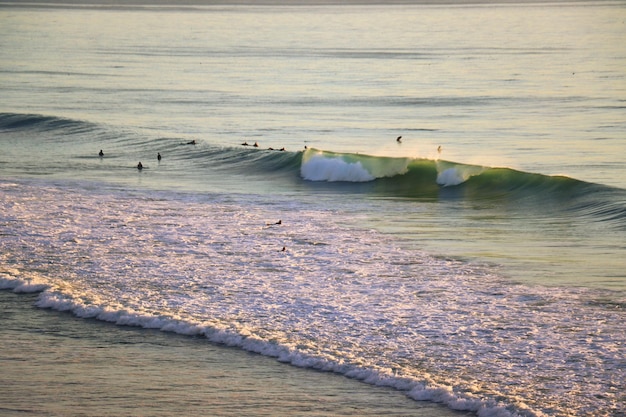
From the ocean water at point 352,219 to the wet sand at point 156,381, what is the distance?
346 mm

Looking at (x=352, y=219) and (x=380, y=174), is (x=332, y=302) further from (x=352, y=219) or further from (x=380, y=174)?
(x=380, y=174)

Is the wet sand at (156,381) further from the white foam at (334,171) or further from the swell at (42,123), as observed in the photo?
the swell at (42,123)

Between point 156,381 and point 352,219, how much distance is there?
380 inches

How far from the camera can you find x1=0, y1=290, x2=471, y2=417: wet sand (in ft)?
35.6

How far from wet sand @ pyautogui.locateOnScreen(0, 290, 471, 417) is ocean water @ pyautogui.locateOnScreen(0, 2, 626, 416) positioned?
346 millimetres

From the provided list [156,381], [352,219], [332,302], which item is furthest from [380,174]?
[156,381]

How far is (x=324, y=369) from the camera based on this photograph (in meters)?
11.9

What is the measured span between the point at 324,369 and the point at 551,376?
2.43 meters

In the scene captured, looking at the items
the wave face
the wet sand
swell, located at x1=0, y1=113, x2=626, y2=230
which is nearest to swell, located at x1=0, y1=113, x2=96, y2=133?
swell, located at x1=0, y1=113, x2=626, y2=230

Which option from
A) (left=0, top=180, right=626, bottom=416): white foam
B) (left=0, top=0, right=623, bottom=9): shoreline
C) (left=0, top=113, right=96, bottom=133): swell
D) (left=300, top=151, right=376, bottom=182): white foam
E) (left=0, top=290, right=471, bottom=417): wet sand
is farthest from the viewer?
(left=0, top=0, right=623, bottom=9): shoreline

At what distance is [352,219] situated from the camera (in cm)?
2080

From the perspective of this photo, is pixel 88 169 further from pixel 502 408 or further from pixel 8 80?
pixel 8 80

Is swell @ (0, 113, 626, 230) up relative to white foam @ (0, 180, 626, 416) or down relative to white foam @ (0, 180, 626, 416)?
up

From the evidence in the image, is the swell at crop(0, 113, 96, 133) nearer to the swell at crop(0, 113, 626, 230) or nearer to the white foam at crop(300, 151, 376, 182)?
the swell at crop(0, 113, 626, 230)
